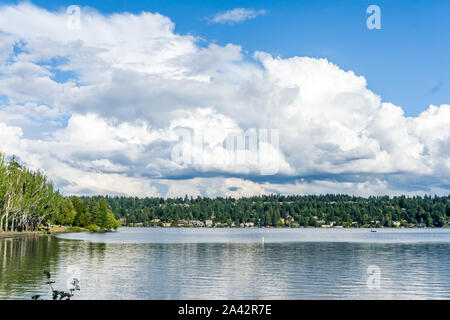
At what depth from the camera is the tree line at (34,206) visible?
11125 cm

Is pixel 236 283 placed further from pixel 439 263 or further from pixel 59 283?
pixel 439 263

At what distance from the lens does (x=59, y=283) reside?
3700 cm

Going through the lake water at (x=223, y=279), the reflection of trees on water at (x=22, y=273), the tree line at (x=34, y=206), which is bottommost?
the lake water at (x=223, y=279)

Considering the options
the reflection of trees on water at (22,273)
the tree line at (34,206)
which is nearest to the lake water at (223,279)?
the reflection of trees on water at (22,273)

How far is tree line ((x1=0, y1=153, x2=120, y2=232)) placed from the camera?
111 m

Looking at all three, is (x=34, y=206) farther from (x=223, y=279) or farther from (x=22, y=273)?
(x=223, y=279)

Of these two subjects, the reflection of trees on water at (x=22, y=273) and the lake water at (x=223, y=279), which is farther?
the lake water at (x=223, y=279)

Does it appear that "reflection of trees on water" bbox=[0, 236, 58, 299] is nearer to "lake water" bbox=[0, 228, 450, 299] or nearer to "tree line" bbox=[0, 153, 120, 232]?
"lake water" bbox=[0, 228, 450, 299]

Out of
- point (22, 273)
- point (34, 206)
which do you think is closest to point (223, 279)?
point (22, 273)

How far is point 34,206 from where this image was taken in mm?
132250

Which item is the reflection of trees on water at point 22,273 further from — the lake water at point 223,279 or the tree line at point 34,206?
the tree line at point 34,206
